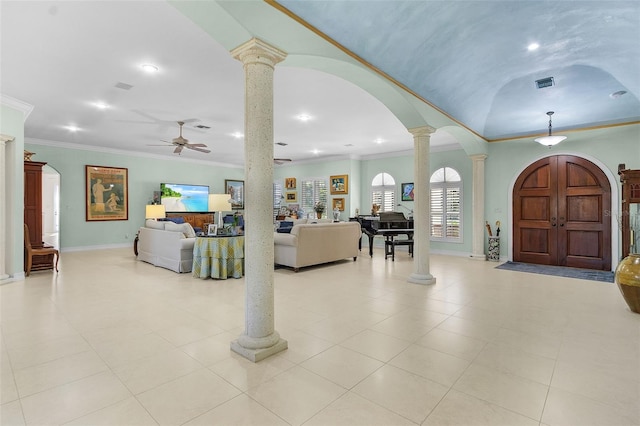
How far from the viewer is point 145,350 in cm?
281

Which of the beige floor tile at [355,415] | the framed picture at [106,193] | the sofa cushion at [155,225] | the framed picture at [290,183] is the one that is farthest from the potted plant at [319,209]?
the beige floor tile at [355,415]

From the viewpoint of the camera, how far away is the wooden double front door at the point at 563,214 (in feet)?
21.7

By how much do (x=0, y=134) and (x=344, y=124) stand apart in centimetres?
599

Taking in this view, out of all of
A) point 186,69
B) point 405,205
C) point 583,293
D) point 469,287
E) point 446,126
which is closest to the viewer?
point 186,69

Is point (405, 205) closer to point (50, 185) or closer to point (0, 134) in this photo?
A: point (0, 134)

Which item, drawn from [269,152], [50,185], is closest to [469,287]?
[269,152]

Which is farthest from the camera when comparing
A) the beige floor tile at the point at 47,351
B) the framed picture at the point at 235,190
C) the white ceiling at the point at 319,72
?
the framed picture at the point at 235,190

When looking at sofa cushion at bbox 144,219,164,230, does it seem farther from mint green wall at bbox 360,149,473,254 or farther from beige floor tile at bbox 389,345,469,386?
mint green wall at bbox 360,149,473,254

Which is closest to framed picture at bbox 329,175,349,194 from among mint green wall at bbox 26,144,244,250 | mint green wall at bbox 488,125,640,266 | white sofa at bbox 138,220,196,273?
mint green wall at bbox 488,125,640,266

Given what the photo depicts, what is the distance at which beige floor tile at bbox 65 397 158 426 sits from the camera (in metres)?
1.86

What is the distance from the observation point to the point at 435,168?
9133 mm

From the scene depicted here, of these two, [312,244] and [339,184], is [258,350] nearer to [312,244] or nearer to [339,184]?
[312,244]

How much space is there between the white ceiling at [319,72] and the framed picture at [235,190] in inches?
198

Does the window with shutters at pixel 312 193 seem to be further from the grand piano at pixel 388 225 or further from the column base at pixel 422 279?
the column base at pixel 422 279
